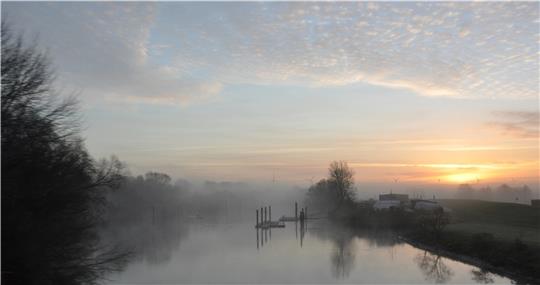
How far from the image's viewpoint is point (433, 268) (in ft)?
72.4

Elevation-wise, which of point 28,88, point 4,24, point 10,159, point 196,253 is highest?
point 4,24

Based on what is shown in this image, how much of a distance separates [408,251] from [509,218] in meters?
10.8

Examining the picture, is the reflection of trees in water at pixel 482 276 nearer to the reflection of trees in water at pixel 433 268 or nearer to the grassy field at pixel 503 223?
the reflection of trees in water at pixel 433 268

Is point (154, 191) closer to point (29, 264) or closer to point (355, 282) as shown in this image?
point (355, 282)

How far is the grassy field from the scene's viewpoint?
23.9 metres

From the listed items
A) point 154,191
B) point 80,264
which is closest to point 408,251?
point 80,264

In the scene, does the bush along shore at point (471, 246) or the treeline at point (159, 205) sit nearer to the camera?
the bush along shore at point (471, 246)

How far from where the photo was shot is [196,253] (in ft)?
99.0

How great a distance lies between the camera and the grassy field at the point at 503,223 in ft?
78.3

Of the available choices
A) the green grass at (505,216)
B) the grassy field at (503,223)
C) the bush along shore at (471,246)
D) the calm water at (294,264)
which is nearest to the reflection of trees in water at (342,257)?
the calm water at (294,264)

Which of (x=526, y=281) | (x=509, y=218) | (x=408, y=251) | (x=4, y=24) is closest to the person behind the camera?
(x=4, y=24)

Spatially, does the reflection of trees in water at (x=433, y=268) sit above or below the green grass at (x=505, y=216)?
below

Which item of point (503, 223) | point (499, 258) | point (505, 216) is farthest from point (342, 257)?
point (505, 216)

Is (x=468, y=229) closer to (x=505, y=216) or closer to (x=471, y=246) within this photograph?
(x=471, y=246)
